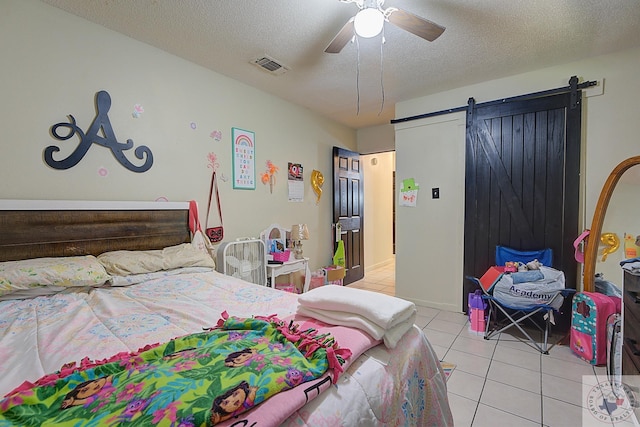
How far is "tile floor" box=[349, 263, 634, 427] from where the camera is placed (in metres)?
1.63

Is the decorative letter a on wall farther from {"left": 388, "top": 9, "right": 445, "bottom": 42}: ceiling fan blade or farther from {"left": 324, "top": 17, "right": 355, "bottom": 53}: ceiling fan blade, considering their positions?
{"left": 388, "top": 9, "right": 445, "bottom": 42}: ceiling fan blade

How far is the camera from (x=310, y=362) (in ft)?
2.78

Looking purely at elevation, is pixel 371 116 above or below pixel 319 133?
above

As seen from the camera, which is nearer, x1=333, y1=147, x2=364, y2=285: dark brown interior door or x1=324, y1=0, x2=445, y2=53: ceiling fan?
x1=324, y1=0, x2=445, y2=53: ceiling fan

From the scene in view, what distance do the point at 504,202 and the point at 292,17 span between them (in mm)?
2606

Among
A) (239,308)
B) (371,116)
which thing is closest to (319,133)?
(371,116)

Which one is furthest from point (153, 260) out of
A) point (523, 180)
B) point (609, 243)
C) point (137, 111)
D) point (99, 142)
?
point (609, 243)

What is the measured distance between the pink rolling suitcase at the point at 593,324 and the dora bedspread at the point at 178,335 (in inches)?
65.2

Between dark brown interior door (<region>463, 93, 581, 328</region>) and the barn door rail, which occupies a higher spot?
the barn door rail

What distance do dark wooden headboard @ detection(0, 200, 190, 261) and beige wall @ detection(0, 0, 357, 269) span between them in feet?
0.30

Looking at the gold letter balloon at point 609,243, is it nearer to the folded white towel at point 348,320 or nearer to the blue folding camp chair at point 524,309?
the blue folding camp chair at point 524,309

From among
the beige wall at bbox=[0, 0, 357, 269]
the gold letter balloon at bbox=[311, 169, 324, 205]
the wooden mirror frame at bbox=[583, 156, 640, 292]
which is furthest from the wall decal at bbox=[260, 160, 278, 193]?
the wooden mirror frame at bbox=[583, 156, 640, 292]

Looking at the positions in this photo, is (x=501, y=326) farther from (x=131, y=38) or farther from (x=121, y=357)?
(x=131, y=38)

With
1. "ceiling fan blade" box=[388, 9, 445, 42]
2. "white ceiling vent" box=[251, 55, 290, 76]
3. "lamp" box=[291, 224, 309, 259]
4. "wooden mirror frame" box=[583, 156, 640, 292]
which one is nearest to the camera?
"ceiling fan blade" box=[388, 9, 445, 42]
